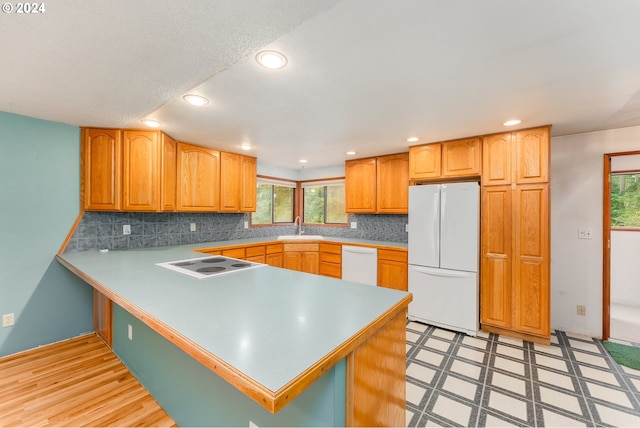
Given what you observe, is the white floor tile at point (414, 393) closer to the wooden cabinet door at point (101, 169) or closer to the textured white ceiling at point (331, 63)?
the textured white ceiling at point (331, 63)

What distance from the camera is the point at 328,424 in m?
0.92

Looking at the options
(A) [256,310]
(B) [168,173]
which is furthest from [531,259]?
(B) [168,173]

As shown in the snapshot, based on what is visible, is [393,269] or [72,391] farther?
[393,269]

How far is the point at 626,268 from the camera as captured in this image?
3.79m

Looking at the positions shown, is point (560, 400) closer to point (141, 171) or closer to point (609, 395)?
point (609, 395)

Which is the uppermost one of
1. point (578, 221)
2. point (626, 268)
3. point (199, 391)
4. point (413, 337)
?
→ point (578, 221)

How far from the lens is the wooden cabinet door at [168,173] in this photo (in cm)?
289

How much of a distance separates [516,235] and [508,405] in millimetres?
1622

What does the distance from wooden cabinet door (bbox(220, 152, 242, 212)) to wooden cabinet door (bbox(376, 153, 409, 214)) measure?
82.6 inches

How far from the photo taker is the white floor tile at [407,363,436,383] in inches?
81.1

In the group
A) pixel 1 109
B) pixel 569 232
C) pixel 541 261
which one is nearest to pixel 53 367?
pixel 1 109

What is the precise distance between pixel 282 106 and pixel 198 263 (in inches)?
58.6

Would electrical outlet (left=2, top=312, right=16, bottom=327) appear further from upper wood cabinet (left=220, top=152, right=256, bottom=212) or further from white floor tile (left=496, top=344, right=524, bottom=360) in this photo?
white floor tile (left=496, top=344, right=524, bottom=360)

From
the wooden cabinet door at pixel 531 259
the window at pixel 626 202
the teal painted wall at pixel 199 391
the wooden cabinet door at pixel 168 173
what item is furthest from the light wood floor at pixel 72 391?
the window at pixel 626 202
